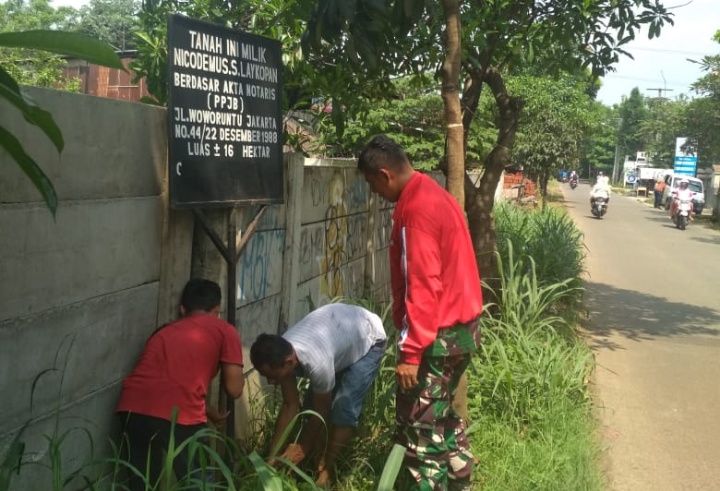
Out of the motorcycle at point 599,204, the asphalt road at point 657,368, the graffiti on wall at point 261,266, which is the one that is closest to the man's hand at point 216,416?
the graffiti on wall at point 261,266

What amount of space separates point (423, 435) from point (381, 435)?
0.83 metres

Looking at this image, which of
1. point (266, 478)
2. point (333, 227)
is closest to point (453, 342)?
point (266, 478)

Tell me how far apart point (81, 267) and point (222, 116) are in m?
1.14

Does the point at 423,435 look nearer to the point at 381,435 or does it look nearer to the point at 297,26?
the point at 381,435

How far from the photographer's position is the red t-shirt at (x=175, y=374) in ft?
10.9

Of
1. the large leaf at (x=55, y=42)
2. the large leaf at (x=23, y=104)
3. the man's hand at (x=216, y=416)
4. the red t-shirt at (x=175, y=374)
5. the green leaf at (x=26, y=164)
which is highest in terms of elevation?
the large leaf at (x=55, y=42)

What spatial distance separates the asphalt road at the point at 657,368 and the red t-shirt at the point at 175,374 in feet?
8.15

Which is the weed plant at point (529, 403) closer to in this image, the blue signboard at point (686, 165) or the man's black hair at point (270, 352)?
the man's black hair at point (270, 352)

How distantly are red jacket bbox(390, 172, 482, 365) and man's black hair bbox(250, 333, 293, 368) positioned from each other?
541 mm

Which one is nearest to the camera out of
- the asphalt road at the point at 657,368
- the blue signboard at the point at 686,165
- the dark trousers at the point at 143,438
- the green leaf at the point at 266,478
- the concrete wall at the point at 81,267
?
the concrete wall at the point at 81,267

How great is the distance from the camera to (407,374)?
11.2 ft

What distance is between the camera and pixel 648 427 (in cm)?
548

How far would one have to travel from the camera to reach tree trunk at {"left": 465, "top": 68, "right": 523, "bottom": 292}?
23.5 ft

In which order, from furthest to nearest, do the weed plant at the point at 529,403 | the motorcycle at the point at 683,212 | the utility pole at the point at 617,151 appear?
the utility pole at the point at 617,151, the motorcycle at the point at 683,212, the weed plant at the point at 529,403
